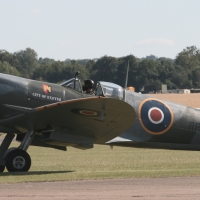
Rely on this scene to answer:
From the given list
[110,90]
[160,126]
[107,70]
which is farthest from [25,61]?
[110,90]

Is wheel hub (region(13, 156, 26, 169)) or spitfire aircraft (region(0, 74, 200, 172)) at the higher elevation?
spitfire aircraft (region(0, 74, 200, 172))

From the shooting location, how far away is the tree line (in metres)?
52.0

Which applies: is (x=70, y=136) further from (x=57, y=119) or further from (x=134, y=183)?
(x=134, y=183)

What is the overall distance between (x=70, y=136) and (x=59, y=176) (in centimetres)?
152

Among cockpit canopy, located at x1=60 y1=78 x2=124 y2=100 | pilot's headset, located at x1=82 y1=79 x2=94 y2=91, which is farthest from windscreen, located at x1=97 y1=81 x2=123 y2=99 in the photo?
pilot's headset, located at x1=82 y1=79 x2=94 y2=91

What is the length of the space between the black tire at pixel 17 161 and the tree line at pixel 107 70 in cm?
3224

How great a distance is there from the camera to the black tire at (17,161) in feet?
44.5

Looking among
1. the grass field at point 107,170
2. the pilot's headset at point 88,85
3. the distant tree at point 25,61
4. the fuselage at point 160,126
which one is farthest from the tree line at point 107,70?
the pilot's headset at point 88,85

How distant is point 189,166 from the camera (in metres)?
15.4

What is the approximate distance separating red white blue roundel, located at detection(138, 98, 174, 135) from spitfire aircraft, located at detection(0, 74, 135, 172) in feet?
2.54

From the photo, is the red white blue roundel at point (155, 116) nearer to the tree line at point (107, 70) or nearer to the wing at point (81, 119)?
the wing at point (81, 119)

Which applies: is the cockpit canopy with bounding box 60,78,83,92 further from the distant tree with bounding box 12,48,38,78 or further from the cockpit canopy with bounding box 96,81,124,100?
the distant tree with bounding box 12,48,38,78

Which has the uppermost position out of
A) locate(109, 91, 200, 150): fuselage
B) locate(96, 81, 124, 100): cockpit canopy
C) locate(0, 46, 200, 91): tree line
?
locate(0, 46, 200, 91): tree line

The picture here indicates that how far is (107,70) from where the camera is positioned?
6159cm
